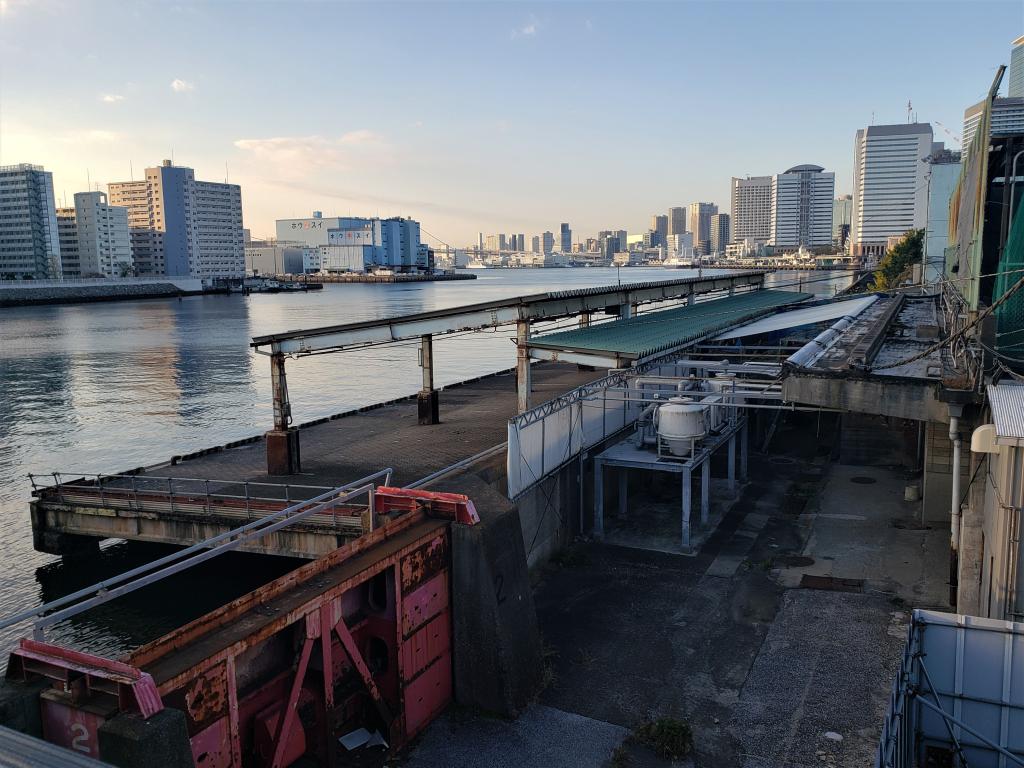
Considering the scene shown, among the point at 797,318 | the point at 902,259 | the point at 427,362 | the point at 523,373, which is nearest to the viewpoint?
the point at 523,373

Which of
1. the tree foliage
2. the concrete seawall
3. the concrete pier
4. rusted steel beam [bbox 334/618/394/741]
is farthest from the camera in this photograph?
the concrete seawall

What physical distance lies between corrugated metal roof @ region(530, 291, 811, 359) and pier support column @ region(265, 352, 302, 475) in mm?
7029

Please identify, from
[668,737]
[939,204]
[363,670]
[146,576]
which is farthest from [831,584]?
[939,204]

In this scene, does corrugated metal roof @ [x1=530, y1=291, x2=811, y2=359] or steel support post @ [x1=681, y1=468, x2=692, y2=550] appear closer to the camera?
steel support post @ [x1=681, y1=468, x2=692, y2=550]

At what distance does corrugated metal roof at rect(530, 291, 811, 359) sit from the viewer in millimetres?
22266

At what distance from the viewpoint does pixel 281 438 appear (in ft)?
68.7

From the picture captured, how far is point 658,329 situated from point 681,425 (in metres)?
8.23

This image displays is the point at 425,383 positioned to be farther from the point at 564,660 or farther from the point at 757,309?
the point at 757,309

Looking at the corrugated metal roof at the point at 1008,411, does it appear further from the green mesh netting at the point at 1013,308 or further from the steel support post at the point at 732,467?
the steel support post at the point at 732,467

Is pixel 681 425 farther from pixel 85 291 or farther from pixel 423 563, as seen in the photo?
pixel 85 291

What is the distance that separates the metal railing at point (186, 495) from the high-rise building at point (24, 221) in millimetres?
191170

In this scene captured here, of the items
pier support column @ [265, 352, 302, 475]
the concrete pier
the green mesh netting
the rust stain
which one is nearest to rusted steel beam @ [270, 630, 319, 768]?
the rust stain

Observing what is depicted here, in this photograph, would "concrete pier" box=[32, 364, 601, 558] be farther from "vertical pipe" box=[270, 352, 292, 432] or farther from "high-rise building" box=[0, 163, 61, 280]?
"high-rise building" box=[0, 163, 61, 280]

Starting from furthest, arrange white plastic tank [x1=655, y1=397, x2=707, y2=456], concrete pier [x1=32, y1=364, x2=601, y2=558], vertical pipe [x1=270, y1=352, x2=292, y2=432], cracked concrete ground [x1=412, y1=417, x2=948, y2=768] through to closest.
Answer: vertical pipe [x1=270, y1=352, x2=292, y2=432] → white plastic tank [x1=655, y1=397, x2=707, y2=456] → concrete pier [x1=32, y1=364, x2=601, y2=558] → cracked concrete ground [x1=412, y1=417, x2=948, y2=768]
